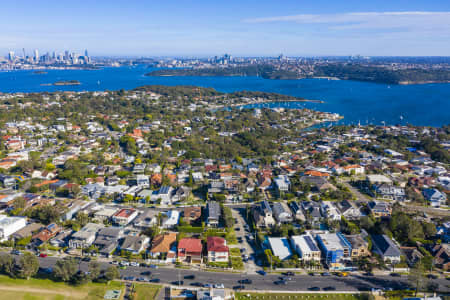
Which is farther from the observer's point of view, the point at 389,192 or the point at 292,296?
the point at 389,192

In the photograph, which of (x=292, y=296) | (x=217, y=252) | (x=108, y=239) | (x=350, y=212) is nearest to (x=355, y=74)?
(x=350, y=212)

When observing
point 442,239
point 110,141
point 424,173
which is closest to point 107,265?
point 442,239

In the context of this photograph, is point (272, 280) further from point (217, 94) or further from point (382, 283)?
point (217, 94)

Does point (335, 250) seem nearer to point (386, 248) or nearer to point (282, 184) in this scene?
point (386, 248)

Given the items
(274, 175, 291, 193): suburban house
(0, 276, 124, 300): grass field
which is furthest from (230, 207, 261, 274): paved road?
(0, 276, 124, 300): grass field

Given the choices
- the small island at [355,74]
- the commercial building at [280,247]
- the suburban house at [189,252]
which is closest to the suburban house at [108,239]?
the suburban house at [189,252]
